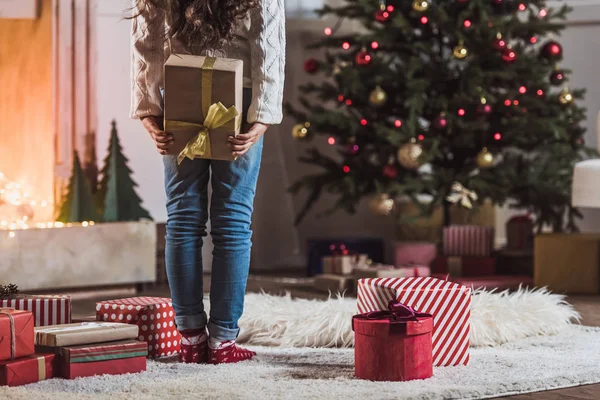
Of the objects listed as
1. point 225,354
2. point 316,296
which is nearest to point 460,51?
point 316,296

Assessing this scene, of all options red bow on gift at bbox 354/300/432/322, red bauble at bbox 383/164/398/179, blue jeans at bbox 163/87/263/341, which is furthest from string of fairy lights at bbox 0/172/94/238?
red bow on gift at bbox 354/300/432/322

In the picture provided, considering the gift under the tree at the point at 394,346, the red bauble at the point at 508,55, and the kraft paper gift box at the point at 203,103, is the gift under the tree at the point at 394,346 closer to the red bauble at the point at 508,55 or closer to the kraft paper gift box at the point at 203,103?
the kraft paper gift box at the point at 203,103

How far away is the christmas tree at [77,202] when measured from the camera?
161 inches

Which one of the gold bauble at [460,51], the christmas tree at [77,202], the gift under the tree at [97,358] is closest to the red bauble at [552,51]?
the gold bauble at [460,51]

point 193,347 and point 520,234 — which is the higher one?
point 520,234

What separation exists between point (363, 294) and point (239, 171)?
43 centimetres

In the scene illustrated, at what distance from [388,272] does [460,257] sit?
0.67m

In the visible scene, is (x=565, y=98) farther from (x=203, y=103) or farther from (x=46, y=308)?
(x=46, y=308)

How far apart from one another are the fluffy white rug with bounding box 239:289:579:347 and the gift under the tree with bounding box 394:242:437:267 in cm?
158

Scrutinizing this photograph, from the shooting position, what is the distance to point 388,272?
155 inches

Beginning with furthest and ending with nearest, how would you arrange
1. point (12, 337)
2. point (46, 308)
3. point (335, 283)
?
point (335, 283) → point (46, 308) → point (12, 337)

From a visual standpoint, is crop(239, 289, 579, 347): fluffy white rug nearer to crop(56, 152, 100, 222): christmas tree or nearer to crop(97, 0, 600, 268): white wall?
crop(56, 152, 100, 222): christmas tree

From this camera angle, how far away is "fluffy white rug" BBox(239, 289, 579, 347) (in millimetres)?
2615

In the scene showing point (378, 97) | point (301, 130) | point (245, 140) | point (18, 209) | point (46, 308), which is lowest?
point (46, 308)
